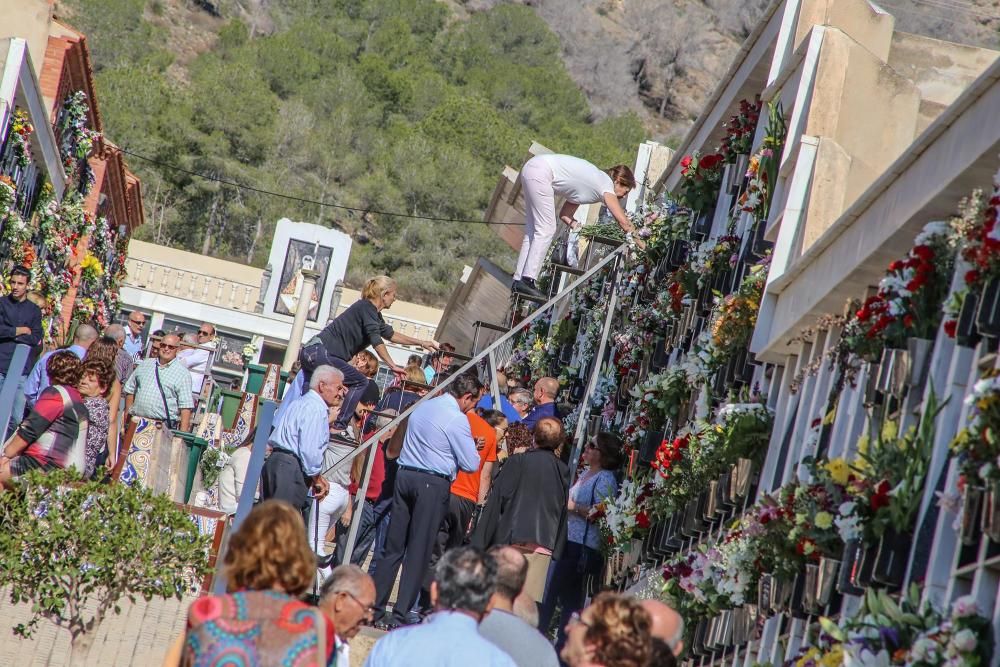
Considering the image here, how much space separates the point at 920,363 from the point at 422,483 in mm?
4150

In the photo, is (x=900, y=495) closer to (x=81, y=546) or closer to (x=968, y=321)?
(x=968, y=321)

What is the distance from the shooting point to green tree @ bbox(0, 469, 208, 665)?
781cm

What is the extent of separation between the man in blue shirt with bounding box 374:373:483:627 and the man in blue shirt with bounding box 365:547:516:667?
14.0ft

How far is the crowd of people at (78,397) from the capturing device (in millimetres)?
8633

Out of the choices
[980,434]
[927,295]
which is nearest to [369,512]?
[927,295]

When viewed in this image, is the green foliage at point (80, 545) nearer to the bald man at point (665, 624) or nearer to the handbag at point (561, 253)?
the bald man at point (665, 624)

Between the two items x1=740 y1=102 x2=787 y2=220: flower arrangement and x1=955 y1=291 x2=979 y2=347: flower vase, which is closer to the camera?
x1=955 y1=291 x2=979 y2=347: flower vase

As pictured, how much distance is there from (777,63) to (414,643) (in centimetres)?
646

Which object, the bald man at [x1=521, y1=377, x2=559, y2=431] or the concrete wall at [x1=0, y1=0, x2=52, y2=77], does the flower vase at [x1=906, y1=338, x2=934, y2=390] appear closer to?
the bald man at [x1=521, y1=377, x2=559, y2=431]

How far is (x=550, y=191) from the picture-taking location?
13656 mm

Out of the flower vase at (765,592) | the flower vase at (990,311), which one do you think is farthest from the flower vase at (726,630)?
the flower vase at (990,311)

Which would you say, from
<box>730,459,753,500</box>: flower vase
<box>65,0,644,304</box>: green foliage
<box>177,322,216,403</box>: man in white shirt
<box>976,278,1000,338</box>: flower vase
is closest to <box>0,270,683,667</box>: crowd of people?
<box>730,459,753,500</box>: flower vase

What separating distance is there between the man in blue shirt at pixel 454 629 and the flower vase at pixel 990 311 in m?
1.79

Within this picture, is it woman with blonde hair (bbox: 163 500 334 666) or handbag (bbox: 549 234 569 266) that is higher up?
handbag (bbox: 549 234 569 266)
